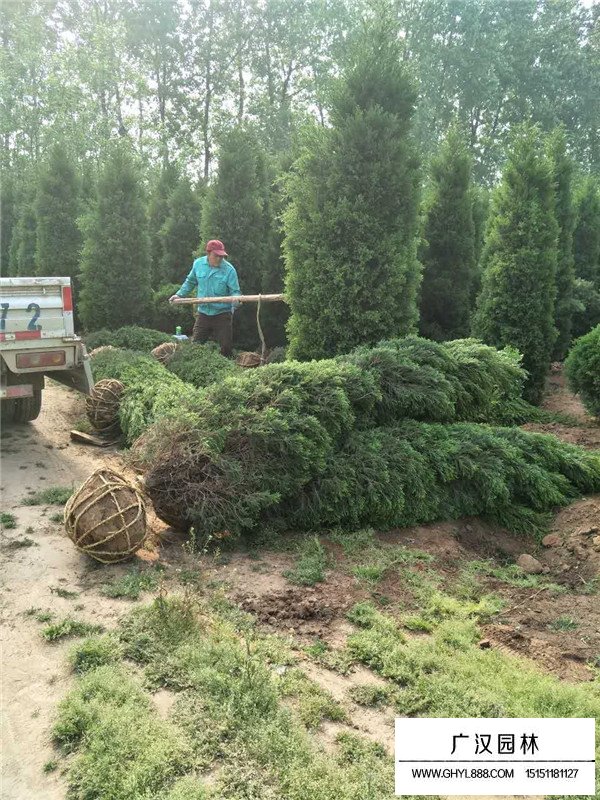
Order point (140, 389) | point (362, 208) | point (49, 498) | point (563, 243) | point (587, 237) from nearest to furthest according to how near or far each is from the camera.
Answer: point (49, 498), point (362, 208), point (140, 389), point (563, 243), point (587, 237)

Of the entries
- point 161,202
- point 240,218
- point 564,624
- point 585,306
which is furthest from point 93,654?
point 161,202

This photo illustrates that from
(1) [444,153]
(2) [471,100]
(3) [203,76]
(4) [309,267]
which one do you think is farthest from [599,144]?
(4) [309,267]

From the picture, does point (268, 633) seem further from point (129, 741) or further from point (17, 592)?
point (17, 592)

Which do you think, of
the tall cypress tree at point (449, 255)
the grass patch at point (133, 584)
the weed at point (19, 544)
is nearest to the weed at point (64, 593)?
the grass patch at point (133, 584)

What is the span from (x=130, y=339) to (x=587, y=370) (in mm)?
7259

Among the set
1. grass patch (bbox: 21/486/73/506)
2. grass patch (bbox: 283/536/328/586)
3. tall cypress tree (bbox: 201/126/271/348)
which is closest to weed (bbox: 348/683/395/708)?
grass patch (bbox: 283/536/328/586)

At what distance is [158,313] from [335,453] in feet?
29.4

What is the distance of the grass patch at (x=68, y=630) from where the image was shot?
318cm

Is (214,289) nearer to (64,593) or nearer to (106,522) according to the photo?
(106,522)

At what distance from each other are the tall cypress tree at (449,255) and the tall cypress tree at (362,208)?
399 cm

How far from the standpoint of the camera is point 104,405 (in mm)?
6895

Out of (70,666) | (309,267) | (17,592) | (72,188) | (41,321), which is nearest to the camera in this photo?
(70,666)

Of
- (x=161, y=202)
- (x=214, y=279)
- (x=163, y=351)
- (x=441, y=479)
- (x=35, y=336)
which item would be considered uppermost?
(x=161, y=202)

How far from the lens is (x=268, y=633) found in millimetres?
3289
